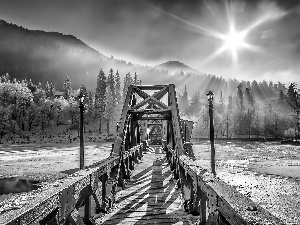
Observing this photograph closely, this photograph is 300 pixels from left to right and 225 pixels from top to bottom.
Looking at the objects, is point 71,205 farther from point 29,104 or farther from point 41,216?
point 29,104

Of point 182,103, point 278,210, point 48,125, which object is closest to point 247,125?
point 182,103

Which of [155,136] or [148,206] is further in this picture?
[155,136]

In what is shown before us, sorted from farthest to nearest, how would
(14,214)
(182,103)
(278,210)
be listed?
1. (182,103)
2. (278,210)
3. (14,214)

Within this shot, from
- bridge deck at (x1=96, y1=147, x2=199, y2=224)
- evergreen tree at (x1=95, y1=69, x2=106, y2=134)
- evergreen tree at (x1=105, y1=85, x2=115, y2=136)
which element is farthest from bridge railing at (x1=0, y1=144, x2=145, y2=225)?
evergreen tree at (x1=95, y1=69, x2=106, y2=134)

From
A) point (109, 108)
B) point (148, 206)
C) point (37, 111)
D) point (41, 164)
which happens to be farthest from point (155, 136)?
point (37, 111)

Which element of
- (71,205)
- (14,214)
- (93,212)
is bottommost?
(93,212)

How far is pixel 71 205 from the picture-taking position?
3.95m

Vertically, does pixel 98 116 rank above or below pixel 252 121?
above

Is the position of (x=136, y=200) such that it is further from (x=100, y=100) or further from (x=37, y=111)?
(x=100, y=100)

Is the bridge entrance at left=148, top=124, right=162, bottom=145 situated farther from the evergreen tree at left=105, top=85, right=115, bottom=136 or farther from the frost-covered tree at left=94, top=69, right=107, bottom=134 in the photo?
the frost-covered tree at left=94, top=69, right=107, bottom=134

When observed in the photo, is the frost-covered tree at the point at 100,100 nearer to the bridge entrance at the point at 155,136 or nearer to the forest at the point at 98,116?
the forest at the point at 98,116

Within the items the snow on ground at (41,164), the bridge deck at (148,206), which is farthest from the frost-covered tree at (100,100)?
the bridge deck at (148,206)

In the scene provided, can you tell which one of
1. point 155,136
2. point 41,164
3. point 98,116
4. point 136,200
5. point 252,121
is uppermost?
point 98,116

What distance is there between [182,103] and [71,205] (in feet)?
481
